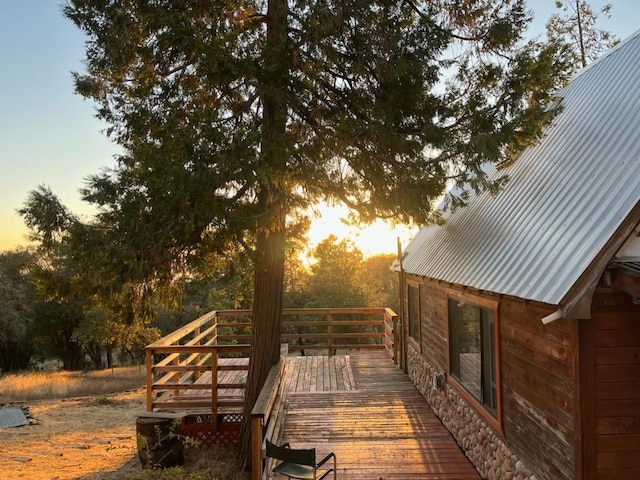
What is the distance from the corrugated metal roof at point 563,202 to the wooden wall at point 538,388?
365mm

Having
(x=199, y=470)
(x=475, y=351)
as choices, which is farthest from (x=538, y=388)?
(x=199, y=470)

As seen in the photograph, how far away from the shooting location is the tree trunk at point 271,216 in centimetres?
560

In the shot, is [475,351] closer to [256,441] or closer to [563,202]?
[563,202]

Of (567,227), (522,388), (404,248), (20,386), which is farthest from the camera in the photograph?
(20,386)

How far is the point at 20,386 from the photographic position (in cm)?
1533

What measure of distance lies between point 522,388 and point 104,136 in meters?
6.65

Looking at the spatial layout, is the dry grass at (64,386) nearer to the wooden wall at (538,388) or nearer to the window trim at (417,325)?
the window trim at (417,325)

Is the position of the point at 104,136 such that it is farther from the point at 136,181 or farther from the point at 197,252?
the point at 197,252

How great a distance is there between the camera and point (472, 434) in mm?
5812

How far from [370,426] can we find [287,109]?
4874 millimetres

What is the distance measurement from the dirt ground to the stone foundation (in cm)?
469

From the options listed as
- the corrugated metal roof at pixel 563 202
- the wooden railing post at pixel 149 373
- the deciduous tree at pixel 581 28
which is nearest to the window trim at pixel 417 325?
the corrugated metal roof at pixel 563 202

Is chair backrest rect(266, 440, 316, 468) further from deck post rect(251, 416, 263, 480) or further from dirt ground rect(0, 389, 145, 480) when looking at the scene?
dirt ground rect(0, 389, 145, 480)

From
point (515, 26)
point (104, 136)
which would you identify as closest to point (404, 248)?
point (515, 26)
